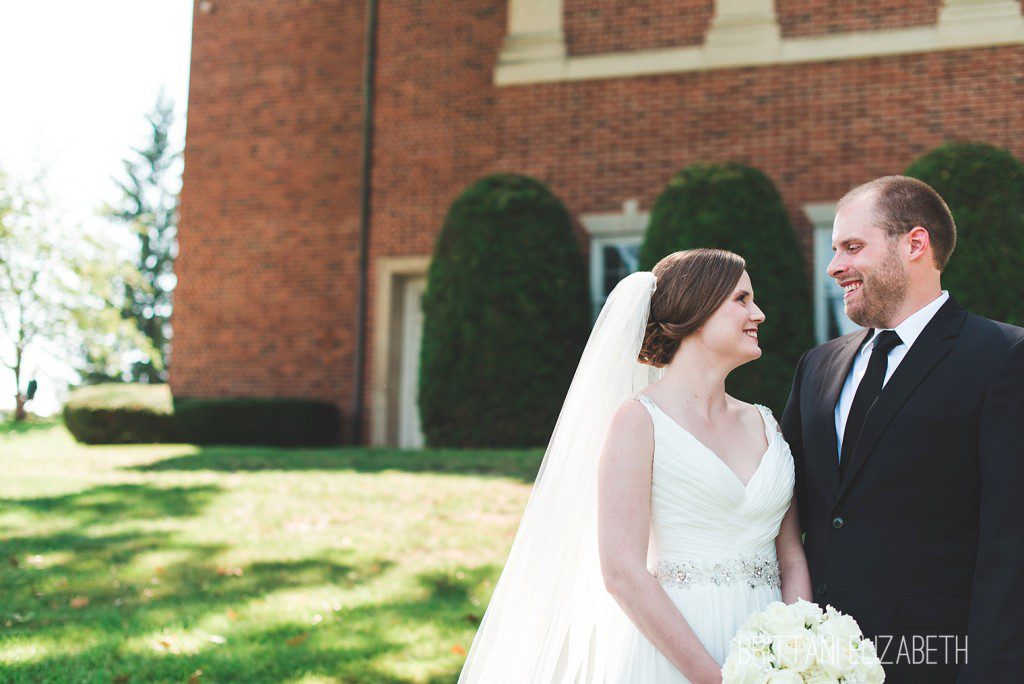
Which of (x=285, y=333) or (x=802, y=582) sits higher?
(x=802, y=582)

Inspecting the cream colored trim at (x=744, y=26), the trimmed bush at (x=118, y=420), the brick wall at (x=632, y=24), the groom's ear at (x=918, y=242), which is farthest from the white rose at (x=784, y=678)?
the trimmed bush at (x=118, y=420)

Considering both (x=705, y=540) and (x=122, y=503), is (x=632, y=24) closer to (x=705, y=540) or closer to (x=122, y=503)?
(x=122, y=503)

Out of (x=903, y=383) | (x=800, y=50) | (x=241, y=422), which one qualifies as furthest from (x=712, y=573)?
(x=241, y=422)

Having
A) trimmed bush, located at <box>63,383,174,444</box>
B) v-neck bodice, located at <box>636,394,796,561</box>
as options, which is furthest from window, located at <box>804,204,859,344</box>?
trimmed bush, located at <box>63,383,174,444</box>

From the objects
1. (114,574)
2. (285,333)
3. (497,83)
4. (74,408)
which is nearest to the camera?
(114,574)

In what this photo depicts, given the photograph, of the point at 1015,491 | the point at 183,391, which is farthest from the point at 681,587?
the point at 183,391

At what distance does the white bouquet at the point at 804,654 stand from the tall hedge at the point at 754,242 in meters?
7.73

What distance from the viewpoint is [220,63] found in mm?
15734

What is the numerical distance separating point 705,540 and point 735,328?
715 mm

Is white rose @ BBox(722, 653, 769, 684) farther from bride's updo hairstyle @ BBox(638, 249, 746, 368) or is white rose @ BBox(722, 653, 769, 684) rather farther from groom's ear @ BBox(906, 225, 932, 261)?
groom's ear @ BBox(906, 225, 932, 261)

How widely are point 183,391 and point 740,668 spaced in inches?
557

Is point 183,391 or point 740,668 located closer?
point 740,668

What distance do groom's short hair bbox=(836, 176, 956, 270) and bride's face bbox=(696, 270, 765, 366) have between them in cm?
50

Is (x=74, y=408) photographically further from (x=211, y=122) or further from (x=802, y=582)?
(x=802, y=582)
